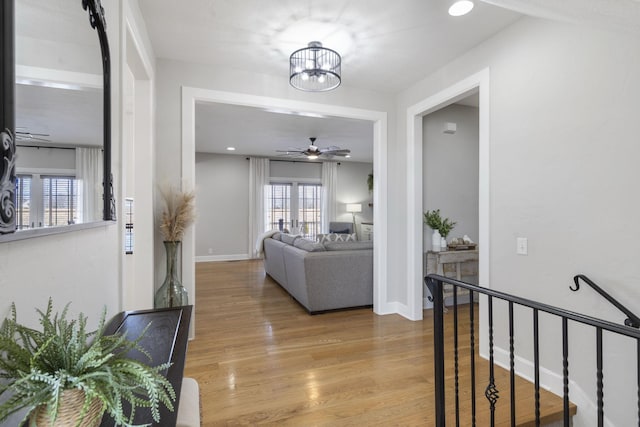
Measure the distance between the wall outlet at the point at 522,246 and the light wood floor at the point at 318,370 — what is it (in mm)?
950

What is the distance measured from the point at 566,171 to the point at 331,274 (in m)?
2.51

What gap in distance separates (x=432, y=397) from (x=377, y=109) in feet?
9.96

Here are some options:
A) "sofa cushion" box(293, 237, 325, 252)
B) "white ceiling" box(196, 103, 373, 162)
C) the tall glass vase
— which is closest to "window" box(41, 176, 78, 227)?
the tall glass vase

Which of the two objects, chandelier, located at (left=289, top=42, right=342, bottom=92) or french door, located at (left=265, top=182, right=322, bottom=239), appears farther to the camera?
french door, located at (left=265, top=182, right=322, bottom=239)

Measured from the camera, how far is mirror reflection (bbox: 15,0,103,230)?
748 millimetres

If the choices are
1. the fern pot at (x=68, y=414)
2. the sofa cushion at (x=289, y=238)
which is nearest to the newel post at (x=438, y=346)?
the fern pot at (x=68, y=414)

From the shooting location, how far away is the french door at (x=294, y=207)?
833 cm

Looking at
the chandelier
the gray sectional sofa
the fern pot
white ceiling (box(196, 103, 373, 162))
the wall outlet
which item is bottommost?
the gray sectional sofa

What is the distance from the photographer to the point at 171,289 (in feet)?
9.32

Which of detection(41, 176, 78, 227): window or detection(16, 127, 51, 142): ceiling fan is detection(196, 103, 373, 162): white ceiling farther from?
detection(16, 127, 51, 142): ceiling fan

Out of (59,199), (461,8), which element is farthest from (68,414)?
(461,8)

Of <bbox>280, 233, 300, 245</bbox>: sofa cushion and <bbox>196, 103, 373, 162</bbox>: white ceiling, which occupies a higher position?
<bbox>196, 103, 373, 162</bbox>: white ceiling

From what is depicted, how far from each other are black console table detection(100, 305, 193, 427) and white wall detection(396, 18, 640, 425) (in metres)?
2.33

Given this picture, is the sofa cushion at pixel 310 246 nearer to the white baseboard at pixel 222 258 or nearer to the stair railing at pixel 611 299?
the stair railing at pixel 611 299
